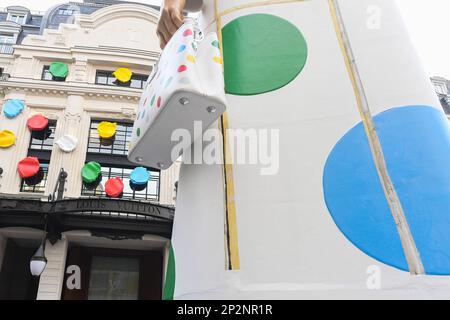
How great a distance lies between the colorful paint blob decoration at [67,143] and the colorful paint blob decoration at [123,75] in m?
3.52

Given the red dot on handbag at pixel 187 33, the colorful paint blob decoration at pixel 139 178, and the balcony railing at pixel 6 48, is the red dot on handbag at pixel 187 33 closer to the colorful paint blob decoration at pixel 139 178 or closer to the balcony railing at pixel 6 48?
the colorful paint blob decoration at pixel 139 178

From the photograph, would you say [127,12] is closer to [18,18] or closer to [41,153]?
[18,18]

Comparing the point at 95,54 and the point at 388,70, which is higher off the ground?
the point at 95,54

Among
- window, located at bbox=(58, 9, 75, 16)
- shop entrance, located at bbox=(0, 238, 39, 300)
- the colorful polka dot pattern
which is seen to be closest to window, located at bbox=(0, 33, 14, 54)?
window, located at bbox=(58, 9, 75, 16)

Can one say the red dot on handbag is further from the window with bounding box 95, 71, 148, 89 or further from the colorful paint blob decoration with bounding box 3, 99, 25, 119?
the window with bounding box 95, 71, 148, 89

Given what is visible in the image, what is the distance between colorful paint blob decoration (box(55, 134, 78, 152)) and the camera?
14.6m

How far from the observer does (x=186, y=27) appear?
8.57ft

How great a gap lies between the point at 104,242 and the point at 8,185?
4.07 meters

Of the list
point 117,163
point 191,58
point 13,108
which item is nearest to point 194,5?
point 191,58

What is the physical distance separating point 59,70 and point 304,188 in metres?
16.6

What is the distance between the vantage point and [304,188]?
2.24 m

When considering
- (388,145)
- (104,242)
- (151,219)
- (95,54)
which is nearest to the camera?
(388,145)
